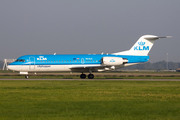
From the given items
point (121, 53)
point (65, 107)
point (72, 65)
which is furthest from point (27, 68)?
point (65, 107)

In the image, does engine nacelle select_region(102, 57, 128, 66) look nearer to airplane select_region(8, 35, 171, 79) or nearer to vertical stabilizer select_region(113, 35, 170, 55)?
airplane select_region(8, 35, 171, 79)

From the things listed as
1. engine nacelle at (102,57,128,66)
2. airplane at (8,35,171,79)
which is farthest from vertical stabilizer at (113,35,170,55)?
engine nacelle at (102,57,128,66)

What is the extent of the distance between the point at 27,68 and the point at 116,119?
34.1 m

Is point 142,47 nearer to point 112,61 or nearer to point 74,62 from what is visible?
point 112,61


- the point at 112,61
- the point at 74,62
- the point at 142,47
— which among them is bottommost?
the point at 112,61

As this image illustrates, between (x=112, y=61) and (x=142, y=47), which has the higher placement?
(x=142, y=47)

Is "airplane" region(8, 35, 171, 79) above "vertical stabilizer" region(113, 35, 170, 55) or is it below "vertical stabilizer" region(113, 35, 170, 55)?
below

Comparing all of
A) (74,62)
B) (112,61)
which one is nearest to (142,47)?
(112,61)

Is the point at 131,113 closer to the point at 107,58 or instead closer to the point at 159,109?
the point at 159,109

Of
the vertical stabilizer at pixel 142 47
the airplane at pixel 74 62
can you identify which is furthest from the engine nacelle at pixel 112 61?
the vertical stabilizer at pixel 142 47

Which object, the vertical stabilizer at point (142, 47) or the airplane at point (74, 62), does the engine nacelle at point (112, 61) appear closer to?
the airplane at point (74, 62)

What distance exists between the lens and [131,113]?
1304cm

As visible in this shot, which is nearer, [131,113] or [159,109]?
[131,113]

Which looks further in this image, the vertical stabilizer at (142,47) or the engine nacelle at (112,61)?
the vertical stabilizer at (142,47)
